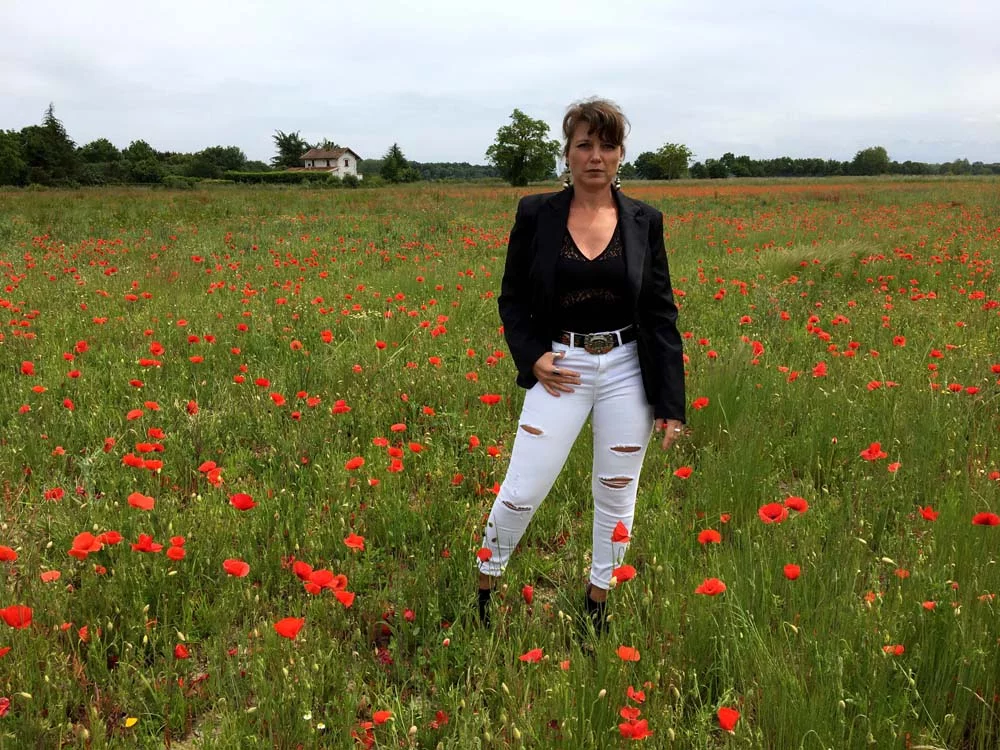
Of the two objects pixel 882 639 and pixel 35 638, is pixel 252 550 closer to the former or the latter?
pixel 35 638

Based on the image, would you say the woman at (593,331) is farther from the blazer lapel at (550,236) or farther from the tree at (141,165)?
the tree at (141,165)

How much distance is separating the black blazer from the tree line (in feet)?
94.1

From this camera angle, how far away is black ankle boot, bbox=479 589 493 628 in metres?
2.25

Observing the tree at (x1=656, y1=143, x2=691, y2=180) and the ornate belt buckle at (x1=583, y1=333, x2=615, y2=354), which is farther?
the tree at (x1=656, y1=143, x2=691, y2=180)

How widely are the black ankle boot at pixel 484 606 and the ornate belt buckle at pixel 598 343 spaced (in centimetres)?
94

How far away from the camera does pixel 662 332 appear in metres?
2.18

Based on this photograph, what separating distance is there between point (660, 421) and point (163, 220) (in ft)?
54.6

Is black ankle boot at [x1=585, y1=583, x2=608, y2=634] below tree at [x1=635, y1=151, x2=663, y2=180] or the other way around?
below

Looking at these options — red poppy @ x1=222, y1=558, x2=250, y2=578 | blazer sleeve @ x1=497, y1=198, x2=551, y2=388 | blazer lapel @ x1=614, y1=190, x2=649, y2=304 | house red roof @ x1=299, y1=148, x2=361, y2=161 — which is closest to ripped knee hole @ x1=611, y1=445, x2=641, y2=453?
blazer sleeve @ x1=497, y1=198, x2=551, y2=388

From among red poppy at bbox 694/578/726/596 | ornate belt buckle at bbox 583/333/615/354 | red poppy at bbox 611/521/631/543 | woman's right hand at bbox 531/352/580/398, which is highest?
ornate belt buckle at bbox 583/333/615/354

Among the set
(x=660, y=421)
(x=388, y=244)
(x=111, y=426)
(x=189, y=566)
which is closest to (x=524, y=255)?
(x=660, y=421)

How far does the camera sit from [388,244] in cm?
1183

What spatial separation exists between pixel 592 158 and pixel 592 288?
1.39ft

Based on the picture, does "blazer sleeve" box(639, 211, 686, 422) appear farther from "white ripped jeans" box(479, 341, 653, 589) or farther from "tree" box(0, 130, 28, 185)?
"tree" box(0, 130, 28, 185)
